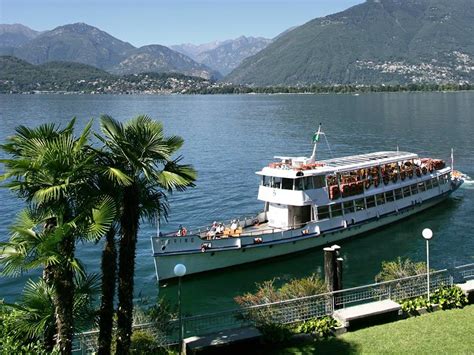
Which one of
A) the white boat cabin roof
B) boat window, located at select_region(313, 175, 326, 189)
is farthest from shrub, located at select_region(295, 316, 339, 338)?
boat window, located at select_region(313, 175, 326, 189)

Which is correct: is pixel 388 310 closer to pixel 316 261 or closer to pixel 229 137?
pixel 316 261

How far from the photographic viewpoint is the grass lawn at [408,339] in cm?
1370

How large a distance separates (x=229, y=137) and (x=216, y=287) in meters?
65.9

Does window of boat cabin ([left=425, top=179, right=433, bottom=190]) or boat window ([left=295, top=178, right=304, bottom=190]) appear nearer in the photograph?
boat window ([left=295, top=178, right=304, bottom=190])

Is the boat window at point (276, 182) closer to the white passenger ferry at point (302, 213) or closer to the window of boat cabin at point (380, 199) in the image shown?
the white passenger ferry at point (302, 213)

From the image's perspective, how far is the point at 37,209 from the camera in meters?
10.6

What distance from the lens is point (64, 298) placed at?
10.5m

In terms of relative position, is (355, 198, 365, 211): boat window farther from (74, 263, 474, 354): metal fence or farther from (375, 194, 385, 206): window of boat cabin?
(74, 263, 474, 354): metal fence

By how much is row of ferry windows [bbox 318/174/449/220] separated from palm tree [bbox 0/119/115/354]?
2250 cm

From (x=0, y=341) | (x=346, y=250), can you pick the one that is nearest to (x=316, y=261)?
(x=346, y=250)

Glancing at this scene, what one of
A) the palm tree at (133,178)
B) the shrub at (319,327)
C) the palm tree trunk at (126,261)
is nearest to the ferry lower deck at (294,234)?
the shrub at (319,327)

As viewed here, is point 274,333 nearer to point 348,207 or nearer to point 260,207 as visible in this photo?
point 348,207

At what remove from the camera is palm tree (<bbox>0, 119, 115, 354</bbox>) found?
9.96 metres

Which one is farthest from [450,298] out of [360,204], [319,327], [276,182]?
[360,204]
